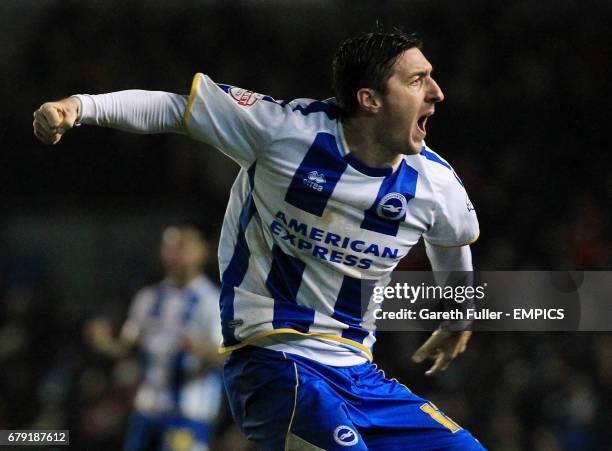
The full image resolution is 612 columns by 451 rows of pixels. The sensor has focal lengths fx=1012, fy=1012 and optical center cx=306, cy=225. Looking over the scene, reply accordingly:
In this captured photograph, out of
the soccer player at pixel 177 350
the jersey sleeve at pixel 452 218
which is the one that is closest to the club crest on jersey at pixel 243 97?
the jersey sleeve at pixel 452 218

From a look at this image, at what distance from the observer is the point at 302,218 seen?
9.71 feet

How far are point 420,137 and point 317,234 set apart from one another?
418 mm

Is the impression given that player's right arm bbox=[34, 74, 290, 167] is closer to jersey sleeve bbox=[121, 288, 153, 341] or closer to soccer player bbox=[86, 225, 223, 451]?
soccer player bbox=[86, 225, 223, 451]

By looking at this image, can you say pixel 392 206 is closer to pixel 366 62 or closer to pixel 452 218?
pixel 452 218

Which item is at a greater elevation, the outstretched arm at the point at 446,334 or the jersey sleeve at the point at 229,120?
the jersey sleeve at the point at 229,120

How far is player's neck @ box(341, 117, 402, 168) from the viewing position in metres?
2.98

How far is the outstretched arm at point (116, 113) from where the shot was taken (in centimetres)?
253

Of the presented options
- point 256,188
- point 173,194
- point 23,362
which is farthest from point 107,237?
point 256,188

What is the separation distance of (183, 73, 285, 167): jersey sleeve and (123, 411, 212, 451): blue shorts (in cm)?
359

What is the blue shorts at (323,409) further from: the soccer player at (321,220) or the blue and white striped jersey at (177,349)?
the blue and white striped jersey at (177,349)

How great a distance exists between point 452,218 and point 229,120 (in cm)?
75

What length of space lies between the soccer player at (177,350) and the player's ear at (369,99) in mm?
3374

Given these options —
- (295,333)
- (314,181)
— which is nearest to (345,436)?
(295,333)

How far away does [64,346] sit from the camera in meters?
6.77
